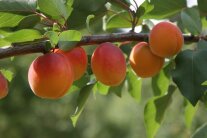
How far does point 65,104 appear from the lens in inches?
317

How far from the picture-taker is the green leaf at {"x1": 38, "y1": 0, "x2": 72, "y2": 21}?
0.88m

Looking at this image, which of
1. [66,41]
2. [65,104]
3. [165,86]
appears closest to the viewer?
[66,41]

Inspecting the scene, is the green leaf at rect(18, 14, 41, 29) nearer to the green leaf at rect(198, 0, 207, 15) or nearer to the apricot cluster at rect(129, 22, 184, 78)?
the apricot cluster at rect(129, 22, 184, 78)

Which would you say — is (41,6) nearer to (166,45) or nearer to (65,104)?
(166,45)

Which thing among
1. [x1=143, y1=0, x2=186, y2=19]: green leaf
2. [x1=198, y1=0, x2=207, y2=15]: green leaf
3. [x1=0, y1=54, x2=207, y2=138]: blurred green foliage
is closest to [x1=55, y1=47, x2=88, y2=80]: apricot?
[x1=143, y1=0, x2=186, y2=19]: green leaf

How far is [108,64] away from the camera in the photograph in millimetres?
890

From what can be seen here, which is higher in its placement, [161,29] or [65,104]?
[161,29]

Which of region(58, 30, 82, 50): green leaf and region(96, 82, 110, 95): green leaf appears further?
region(96, 82, 110, 95): green leaf

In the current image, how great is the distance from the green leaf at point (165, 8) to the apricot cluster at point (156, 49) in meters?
0.10

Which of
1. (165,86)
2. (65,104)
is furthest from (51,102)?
(165,86)

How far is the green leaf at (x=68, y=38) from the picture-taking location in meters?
0.82

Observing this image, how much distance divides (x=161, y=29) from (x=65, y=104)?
7.17m

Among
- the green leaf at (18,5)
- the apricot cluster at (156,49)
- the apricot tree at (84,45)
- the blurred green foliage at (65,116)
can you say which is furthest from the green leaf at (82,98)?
the blurred green foliage at (65,116)

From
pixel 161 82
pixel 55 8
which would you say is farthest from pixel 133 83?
pixel 55 8
